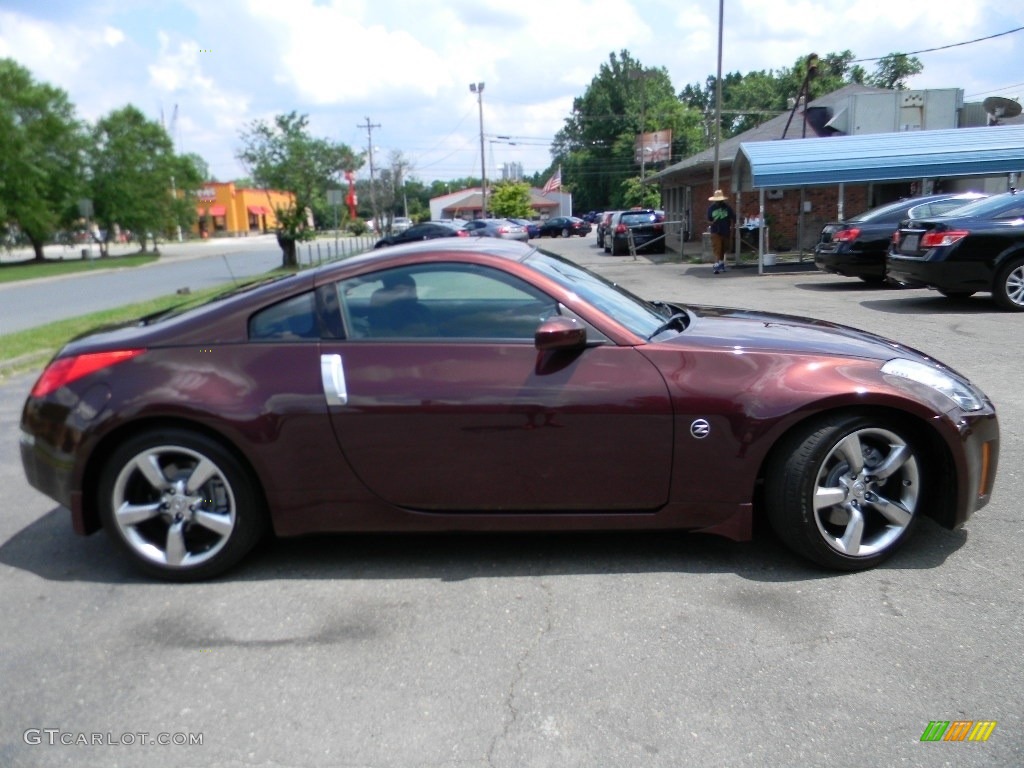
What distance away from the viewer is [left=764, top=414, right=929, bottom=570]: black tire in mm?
3885

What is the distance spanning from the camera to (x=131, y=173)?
163 feet

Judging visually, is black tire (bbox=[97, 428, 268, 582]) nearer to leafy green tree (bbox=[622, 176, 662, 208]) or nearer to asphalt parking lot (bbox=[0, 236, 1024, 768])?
asphalt parking lot (bbox=[0, 236, 1024, 768])

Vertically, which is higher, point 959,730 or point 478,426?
point 478,426

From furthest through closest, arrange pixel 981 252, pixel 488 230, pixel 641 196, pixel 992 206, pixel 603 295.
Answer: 1. pixel 641 196
2. pixel 488 230
3. pixel 992 206
4. pixel 981 252
5. pixel 603 295

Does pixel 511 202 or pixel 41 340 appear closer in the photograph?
pixel 41 340

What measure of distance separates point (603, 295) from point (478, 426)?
102 cm

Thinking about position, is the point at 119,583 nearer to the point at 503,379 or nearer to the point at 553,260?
the point at 503,379

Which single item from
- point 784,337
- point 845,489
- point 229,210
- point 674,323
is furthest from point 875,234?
point 229,210

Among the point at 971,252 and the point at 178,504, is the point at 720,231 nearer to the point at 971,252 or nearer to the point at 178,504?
the point at 971,252

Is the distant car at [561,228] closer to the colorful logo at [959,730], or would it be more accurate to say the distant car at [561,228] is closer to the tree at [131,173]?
the tree at [131,173]

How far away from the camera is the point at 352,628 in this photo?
12.1ft

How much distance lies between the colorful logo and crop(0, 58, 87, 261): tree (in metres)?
47.8

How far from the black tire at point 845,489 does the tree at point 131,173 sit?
5124 cm

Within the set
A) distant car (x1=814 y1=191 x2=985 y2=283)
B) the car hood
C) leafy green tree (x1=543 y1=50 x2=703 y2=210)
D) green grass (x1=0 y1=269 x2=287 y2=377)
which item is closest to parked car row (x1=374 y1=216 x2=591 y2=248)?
green grass (x1=0 y1=269 x2=287 y2=377)
